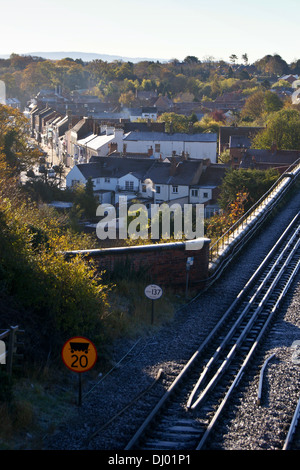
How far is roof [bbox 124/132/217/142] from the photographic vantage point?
6144cm

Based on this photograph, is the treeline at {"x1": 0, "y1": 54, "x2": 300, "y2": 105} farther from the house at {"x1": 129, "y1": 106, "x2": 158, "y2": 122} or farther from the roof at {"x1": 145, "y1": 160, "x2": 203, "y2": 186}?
the roof at {"x1": 145, "y1": 160, "x2": 203, "y2": 186}

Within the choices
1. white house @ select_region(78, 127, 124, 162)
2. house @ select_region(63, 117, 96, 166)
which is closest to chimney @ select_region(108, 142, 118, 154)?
white house @ select_region(78, 127, 124, 162)

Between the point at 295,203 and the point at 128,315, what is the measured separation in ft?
58.4

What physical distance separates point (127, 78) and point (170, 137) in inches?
3892

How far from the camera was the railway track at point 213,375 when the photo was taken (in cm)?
897

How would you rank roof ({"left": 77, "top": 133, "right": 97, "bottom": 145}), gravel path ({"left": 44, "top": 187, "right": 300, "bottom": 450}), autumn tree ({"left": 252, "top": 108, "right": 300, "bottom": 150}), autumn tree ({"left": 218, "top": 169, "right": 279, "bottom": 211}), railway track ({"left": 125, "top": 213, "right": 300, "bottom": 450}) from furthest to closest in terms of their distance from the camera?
roof ({"left": 77, "top": 133, "right": 97, "bottom": 145})
autumn tree ({"left": 252, "top": 108, "right": 300, "bottom": 150})
autumn tree ({"left": 218, "top": 169, "right": 279, "bottom": 211})
railway track ({"left": 125, "top": 213, "right": 300, "bottom": 450})
gravel path ({"left": 44, "top": 187, "right": 300, "bottom": 450})

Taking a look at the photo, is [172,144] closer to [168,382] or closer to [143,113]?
[143,113]

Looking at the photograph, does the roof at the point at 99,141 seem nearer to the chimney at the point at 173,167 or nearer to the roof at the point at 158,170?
the roof at the point at 158,170

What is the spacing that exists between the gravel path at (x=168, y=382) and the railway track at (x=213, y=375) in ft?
0.67

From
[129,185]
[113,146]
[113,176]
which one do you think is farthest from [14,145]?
[113,146]

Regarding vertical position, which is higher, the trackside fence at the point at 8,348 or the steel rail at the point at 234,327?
the trackside fence at the point at 8,348

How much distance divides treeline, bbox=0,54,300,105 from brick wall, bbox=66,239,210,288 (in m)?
112

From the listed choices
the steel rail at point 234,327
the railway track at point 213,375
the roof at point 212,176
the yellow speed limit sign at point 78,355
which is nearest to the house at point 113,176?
the roof at point 212,176

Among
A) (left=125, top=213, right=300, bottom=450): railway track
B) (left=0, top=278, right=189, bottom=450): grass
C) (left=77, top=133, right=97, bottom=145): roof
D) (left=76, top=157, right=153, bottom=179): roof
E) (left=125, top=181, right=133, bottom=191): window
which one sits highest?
(left=77, top=133, right=97, bottom=145): roof
